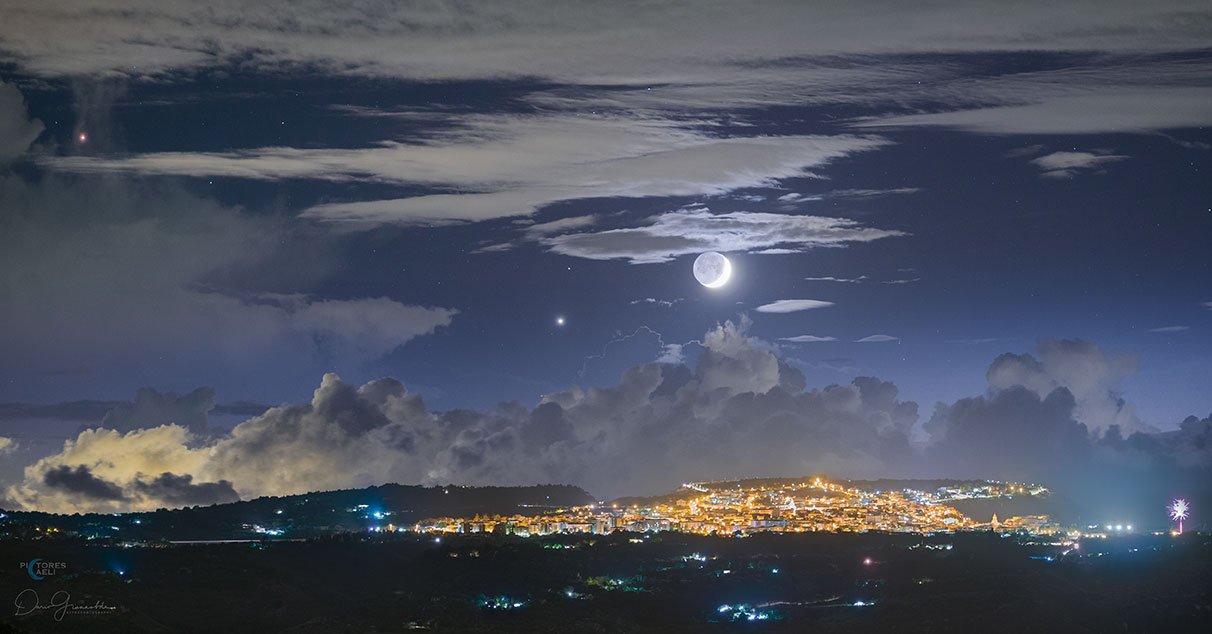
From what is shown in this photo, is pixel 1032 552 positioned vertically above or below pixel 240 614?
above

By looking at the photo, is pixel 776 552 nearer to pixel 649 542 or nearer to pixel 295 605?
pixel 649 542

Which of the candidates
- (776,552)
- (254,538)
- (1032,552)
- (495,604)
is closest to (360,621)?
(495,604)

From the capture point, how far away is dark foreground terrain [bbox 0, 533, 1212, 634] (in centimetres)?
12612

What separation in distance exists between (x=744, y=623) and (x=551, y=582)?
3271cm

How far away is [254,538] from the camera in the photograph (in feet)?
625

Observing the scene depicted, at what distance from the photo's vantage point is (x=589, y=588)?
15575 cm
